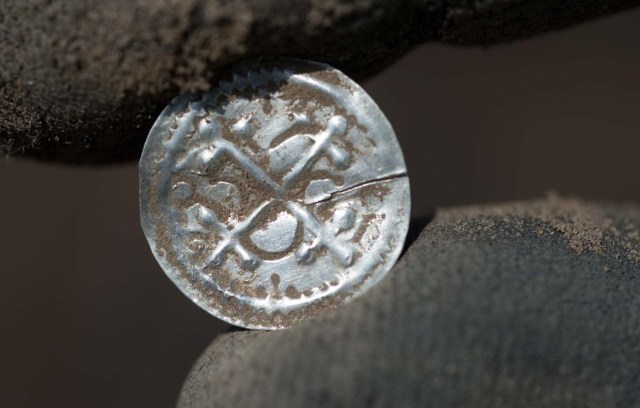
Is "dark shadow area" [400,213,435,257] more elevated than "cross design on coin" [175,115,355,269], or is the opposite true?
"cross design on coin" [175,115,355,269]

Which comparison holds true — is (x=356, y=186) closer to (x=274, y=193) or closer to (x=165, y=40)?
(x=274, y=193)

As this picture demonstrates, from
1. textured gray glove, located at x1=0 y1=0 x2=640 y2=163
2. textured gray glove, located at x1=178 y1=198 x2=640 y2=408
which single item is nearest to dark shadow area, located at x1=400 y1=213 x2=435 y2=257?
textured gray glove, located at x1=178 y1=198 x2=640 y2=408

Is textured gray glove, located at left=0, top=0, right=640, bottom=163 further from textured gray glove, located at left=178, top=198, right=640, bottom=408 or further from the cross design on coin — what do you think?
textured gray glove, located at left=178, top=198, right=640, bottom=408

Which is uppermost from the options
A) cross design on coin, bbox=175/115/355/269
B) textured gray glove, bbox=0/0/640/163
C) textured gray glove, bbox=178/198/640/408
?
textured gray glove, bbox=0/0/640/163

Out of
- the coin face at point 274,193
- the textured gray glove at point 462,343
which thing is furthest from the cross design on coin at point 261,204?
the textured gray glove at point 462,343

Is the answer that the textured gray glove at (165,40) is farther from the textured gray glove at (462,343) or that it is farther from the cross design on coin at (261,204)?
the textured gray glove at (462,343)

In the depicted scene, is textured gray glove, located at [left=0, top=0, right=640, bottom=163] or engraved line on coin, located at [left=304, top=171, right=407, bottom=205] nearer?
textured gray glove, located at [left=0, top=0, right=640, bottom=163]

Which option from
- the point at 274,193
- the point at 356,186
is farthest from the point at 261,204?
the point at 356,186

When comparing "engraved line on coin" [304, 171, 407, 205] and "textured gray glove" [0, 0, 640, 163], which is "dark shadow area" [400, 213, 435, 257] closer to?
"engraved line on coin" [304, 171, 407, 205]
